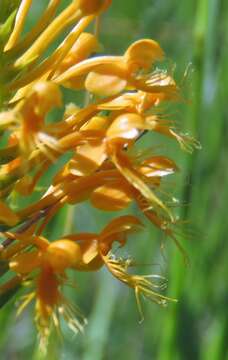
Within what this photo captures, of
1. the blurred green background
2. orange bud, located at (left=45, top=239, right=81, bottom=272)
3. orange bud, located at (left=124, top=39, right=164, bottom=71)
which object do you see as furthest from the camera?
the blurred green background

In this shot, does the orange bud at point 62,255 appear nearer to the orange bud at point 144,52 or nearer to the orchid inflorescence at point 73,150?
the orchid inflorescence at point 73,150

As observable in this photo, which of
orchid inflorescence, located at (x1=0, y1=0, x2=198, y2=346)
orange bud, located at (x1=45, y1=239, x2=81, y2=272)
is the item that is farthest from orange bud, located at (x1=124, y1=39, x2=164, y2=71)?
orange bud, located at (x1=45, y1=239, x2=81, y2=272)

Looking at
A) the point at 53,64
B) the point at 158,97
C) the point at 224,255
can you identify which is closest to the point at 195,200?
the point at 224,255

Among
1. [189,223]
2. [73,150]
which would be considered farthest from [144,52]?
[189,223]

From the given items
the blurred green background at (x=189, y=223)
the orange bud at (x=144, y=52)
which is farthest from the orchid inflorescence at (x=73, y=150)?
the blurred green background at (x=189, y=223)

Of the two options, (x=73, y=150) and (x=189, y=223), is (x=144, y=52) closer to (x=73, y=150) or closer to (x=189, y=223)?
(x=73, y=150)

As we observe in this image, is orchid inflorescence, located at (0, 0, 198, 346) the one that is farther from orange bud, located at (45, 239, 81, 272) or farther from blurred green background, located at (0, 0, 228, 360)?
blurred green background, located at (0, 0, 228, 360)

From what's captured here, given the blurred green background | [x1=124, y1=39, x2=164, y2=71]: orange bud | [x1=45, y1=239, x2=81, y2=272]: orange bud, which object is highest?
[x1=124, y1=39, x2=164, y2=71]: orange bud

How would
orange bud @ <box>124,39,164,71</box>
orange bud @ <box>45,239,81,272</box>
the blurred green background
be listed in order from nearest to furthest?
orange bud @ <box>45,239,81,272</box> → orange bud @ <box>124,39,164,71</box> → the blurred green background
